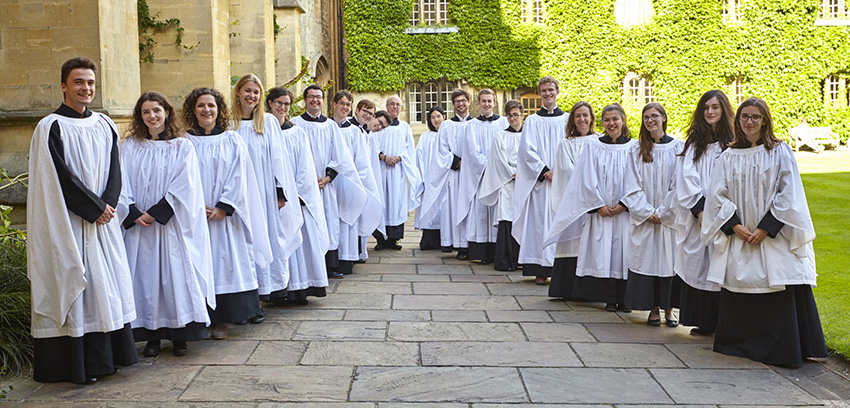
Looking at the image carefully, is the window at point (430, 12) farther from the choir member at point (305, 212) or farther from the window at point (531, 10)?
the choir member at point (305, 212)

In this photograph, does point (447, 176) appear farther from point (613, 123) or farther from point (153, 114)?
point (153, 114)

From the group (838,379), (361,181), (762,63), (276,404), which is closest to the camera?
(276,404)

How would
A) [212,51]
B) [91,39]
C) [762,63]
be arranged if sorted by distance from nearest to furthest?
1. [91,39]
2. [212,51]
3. [762,63]

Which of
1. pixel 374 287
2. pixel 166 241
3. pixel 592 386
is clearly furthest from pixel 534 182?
pixel 166 241

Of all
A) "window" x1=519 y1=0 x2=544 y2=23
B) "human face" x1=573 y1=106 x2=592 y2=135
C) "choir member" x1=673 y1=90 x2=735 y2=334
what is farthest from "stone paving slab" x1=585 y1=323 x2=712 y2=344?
"window" x1=519 y1=0 x2=544 y2=23

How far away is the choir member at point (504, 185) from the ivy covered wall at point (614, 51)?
18.9m

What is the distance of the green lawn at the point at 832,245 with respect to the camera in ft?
20.6

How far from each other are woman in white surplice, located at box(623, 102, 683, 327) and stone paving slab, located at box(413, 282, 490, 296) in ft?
5.94

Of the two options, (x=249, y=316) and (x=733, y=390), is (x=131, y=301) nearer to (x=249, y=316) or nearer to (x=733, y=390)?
(x=249, y=316)

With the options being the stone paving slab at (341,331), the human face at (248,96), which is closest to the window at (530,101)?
the human face at (248,96)

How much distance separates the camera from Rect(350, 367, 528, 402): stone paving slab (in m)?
4.64

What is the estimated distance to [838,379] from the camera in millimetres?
5125

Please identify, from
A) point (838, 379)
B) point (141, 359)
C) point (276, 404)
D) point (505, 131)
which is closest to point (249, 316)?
point (141, 359)

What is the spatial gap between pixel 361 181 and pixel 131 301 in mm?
4045
